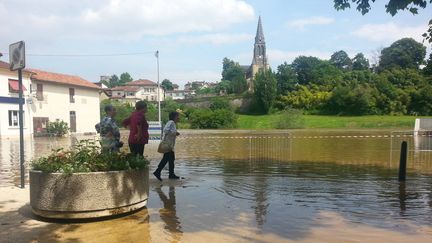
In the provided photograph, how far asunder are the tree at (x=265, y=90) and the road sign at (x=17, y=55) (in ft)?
270

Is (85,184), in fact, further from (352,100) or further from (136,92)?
(136,92)

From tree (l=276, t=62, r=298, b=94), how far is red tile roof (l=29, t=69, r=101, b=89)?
52979 mm

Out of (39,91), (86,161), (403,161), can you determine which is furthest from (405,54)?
(86,161)

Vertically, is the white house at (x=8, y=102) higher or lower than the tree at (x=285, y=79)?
lower

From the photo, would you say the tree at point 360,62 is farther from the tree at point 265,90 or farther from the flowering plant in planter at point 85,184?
the flowering plant in planter at point 85,184

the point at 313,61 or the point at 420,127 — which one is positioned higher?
the point at 313,61

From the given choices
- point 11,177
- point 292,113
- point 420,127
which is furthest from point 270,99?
point 11,177

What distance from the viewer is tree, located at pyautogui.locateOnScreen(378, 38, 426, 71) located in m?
99.1

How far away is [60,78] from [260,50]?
3775 inches

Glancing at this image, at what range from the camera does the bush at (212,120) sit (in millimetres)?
74062

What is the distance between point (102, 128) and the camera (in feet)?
27.1

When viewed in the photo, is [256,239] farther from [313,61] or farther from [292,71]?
[313,61]

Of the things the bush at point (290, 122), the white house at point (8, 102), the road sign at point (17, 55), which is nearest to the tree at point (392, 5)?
the road sign at point (17, 55)

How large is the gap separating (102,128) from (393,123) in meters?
63.7
